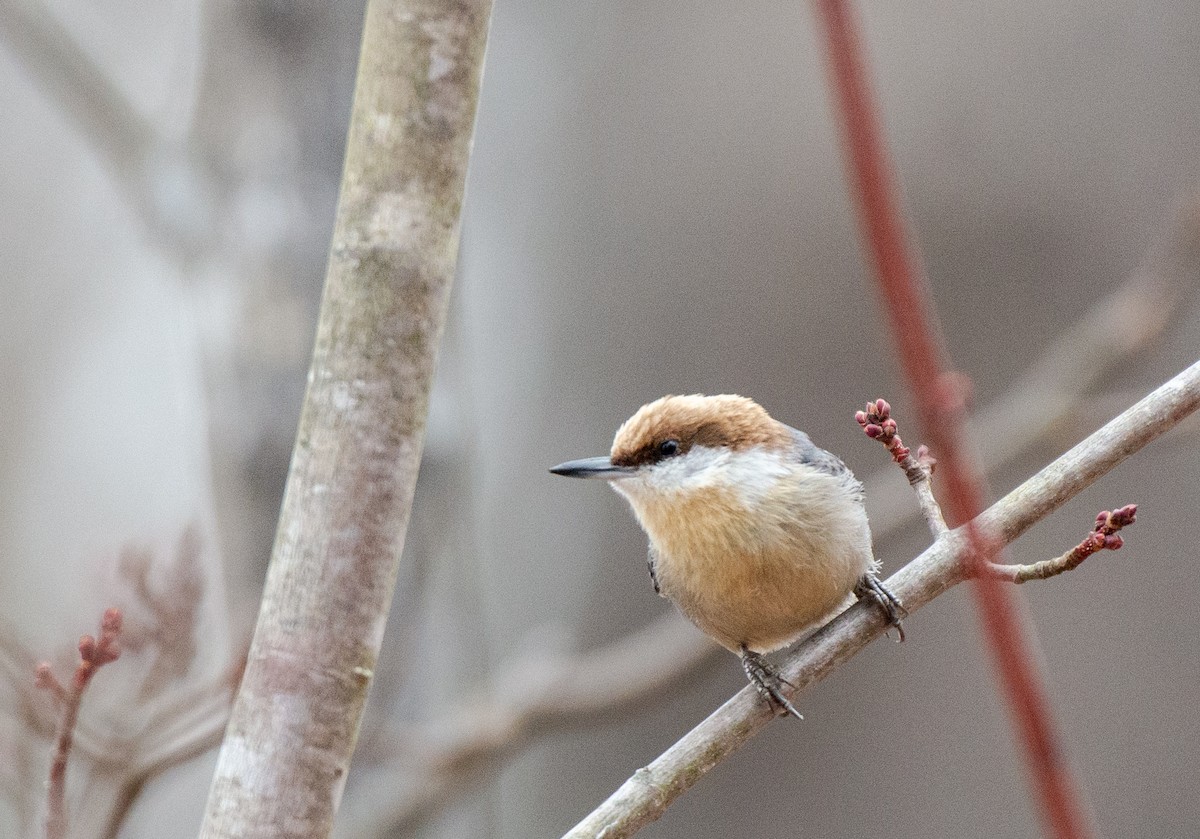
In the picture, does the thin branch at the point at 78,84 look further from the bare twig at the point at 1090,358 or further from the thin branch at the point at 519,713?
the bare twig at the point at 1090,358

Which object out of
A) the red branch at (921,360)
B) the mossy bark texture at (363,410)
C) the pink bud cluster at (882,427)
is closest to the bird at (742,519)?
the pink bud cluster at (882,427)

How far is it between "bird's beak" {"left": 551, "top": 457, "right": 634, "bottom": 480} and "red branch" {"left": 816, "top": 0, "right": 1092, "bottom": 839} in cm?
188

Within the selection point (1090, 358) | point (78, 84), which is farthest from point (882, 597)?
point (78, 84)

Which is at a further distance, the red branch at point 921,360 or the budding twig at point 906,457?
the budding twig at point 906,457

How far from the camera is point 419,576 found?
3.78m

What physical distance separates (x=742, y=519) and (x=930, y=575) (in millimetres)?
506

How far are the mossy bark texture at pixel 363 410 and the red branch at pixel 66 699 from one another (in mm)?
185

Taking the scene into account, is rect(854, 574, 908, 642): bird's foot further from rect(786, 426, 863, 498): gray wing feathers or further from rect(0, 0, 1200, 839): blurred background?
rect(0, 0, 1200, 839): blurred background

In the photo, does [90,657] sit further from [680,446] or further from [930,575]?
[680,446]

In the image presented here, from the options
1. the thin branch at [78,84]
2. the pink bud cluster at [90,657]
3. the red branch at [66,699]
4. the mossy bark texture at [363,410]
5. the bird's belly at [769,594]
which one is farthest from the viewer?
the thin branch at [78,84]

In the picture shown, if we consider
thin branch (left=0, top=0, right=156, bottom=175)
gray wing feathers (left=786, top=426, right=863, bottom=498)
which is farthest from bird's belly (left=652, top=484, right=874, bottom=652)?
thin branch (left=0, top=0, right=156, bottom=175)

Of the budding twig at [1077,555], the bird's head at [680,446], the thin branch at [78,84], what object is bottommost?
the budding twig at [1077,555]

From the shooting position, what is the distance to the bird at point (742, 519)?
2334 millimetres

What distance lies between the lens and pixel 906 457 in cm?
192
